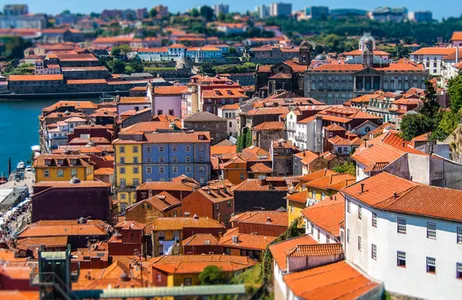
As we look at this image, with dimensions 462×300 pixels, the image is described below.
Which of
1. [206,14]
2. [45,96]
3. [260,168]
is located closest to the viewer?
[260,168]

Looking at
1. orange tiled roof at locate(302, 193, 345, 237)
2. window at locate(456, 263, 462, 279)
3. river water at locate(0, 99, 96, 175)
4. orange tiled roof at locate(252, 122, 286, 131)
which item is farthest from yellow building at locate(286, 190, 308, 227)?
river water at locate(0, 99, 96, 175)

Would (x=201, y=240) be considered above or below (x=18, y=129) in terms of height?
above

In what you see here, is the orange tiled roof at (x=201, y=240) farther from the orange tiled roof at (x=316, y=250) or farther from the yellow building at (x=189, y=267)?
the orange tiled roof at (x=316, y=250)

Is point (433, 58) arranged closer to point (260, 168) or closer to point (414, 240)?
point (260, 168)

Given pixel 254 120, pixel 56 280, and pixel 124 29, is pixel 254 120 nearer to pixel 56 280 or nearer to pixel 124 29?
pixel 56 280

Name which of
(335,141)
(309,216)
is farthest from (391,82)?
(309,216)

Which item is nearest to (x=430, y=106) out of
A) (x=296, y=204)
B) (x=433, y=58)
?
(x=296, y=204)
